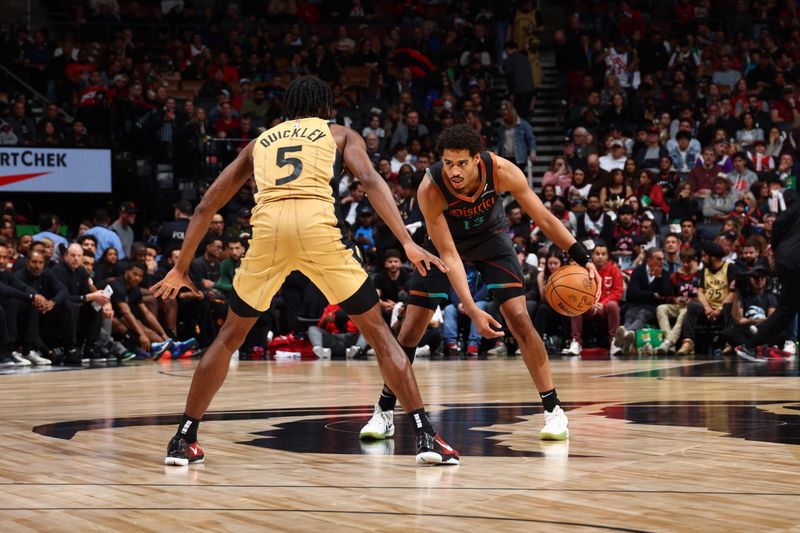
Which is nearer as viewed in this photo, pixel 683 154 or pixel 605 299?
pixel 605 299

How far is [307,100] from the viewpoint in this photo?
504 cm

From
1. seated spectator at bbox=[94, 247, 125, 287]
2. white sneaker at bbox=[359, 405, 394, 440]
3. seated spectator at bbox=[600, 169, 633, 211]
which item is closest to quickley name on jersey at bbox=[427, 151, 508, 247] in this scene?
white sneaker at bbox=[359, 405, 394, 440]

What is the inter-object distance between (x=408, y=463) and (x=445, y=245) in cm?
127

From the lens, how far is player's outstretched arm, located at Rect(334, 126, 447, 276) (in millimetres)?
4684

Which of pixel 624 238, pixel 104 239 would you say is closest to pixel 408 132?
pixel 624 238

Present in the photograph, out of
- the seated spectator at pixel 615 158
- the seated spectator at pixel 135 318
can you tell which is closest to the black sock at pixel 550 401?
the seated spectator at pixel 135 318

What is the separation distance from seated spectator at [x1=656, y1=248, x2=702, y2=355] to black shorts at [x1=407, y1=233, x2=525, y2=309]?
311 inches

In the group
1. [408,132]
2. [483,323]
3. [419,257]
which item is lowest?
[483,323]

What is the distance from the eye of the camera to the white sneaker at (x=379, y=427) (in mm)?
5461

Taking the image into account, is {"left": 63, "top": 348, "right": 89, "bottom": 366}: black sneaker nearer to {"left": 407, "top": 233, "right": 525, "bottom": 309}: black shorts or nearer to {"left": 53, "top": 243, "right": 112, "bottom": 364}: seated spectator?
{"left": 53, "top": 243, "right": 112, "bottom": 364}: seated spectator

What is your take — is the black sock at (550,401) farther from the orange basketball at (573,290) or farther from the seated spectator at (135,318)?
the seated spectator at (135,318)

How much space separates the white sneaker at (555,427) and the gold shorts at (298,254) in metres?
1.22

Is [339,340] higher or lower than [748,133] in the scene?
lower

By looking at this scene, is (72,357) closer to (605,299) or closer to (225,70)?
(605,299)
